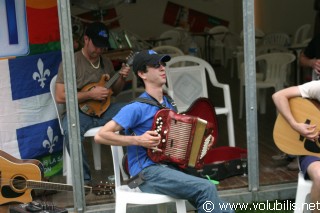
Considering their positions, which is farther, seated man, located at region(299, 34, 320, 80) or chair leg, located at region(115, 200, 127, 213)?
seated man, located at region(299, 34, 320, 80)

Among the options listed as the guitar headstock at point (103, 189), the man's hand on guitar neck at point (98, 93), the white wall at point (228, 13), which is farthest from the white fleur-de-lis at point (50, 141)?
the white wall at point (228, 13)

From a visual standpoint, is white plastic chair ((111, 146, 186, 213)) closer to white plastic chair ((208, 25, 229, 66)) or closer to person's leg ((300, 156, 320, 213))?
person's leg ((300, 156, 320, 213))

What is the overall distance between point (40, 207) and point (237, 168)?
1.60 m

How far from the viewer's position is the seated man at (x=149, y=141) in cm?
305

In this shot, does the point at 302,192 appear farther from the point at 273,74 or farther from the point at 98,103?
the point at 273,74

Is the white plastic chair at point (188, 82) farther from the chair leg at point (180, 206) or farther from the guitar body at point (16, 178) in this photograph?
the chair leg at point (180, 206)

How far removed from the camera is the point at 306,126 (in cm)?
357

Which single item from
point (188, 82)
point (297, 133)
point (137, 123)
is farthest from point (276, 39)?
point (137, 123)

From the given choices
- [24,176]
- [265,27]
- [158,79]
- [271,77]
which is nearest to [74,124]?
[24,176]

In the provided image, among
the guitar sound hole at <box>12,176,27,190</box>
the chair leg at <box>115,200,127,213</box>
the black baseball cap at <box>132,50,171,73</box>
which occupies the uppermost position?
the black baseball cap at <box>132,50,171,73</box>

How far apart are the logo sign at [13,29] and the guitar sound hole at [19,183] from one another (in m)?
0.94

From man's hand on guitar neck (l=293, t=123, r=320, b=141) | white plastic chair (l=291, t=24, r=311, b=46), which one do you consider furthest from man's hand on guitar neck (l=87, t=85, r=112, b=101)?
white plastic chair (l=291, t=24, r=311, b=46)

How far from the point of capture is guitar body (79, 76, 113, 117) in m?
4.42

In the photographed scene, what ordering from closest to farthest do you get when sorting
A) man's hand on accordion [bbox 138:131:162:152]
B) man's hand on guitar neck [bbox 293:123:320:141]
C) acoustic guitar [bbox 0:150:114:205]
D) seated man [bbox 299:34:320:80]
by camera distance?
1. man's hand on accordion [bbox 138:131:162:152]
2. man's hand on guitar neck [bbox 293:123:320:141]
3. acoustic guitar [bbox 0:150:114:205]
4. seated man [bbox 299:34:320:80]
